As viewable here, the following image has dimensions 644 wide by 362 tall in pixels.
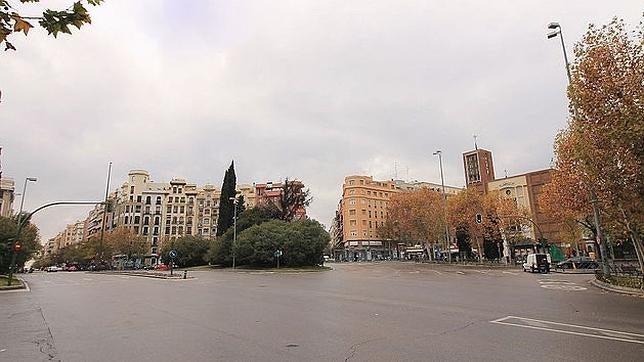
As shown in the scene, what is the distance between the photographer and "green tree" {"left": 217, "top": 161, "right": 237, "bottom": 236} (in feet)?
230

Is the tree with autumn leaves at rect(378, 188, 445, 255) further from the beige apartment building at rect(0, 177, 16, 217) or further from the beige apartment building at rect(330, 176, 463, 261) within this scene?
the beige apartment building at rect(0, 177, 16, 217)

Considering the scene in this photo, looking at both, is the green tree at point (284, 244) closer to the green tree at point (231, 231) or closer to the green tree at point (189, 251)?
the green tree at point (231, 231)

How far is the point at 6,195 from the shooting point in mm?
114688

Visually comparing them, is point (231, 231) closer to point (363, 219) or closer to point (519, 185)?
point (363, 219)

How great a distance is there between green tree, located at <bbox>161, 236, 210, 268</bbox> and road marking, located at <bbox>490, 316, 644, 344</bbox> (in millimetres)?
64099

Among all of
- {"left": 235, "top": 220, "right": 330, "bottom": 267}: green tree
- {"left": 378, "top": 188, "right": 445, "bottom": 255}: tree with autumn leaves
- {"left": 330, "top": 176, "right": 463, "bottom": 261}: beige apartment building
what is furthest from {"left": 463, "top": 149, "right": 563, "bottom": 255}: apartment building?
{"left": 235, "top": 220, "right": 330, "bottom": 267}: green tree

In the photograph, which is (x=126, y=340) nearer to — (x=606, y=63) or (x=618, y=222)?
(x=606, y=63)

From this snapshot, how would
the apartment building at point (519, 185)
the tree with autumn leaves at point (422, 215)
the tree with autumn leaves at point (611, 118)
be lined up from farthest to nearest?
the apartment building at point (519, 185)
the tree with autumn leaves at point (422, 215)
the tree with autumn leaves at point (611, 118)

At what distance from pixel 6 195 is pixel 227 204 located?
8147cm

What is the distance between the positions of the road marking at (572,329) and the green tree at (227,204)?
204 ft

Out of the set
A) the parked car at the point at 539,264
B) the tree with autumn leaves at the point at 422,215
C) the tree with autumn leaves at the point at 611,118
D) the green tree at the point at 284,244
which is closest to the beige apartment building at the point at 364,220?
the tree with autumn leaves at the point at 422,215

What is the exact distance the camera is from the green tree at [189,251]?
7006cm

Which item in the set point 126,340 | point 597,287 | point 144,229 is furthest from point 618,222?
point 144,229

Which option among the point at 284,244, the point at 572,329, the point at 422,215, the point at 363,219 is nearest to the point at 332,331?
the point at 572,329
